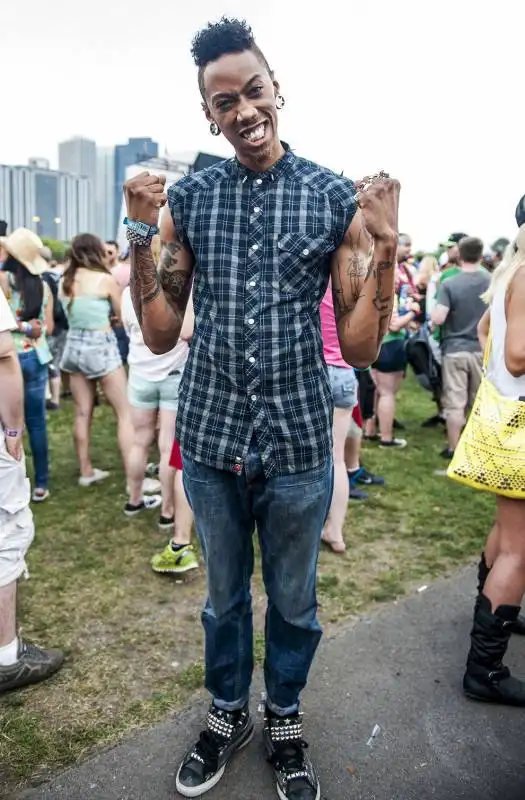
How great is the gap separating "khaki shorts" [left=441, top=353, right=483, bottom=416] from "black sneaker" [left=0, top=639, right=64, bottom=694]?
173 inches

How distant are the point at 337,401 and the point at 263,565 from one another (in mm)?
1745

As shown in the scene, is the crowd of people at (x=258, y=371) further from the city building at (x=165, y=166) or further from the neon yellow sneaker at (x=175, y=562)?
the city building at (x=165, y=166)

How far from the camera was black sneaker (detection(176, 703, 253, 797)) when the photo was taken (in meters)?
2.19

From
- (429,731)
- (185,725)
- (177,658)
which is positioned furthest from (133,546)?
(429,731)

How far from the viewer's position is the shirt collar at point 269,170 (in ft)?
6.34

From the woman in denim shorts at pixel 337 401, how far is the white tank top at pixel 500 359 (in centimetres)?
97

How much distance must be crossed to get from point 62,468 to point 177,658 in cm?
341

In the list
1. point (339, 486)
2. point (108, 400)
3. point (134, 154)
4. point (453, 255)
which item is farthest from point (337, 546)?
point (134, 154)

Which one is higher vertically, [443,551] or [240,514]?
[240,514]

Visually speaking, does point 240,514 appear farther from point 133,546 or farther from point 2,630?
point 133,546

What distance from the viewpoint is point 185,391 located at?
208cm

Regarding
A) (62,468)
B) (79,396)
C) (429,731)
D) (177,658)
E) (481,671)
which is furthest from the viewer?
(62,468)

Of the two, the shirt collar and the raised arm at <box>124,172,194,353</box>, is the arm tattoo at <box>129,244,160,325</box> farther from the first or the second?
the shirt collar

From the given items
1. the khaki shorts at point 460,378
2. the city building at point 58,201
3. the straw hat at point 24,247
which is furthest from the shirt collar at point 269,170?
the city building at point 58,201
